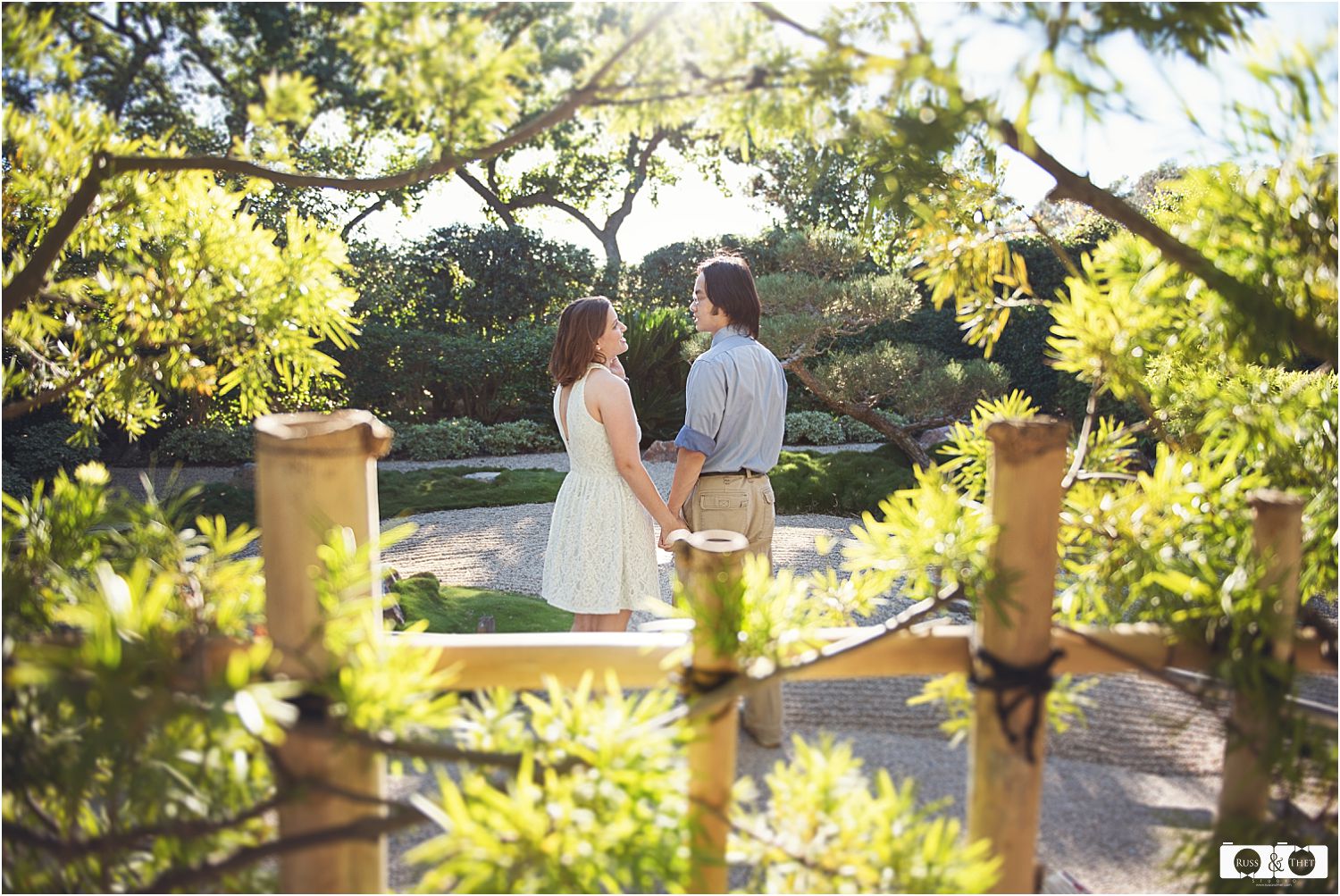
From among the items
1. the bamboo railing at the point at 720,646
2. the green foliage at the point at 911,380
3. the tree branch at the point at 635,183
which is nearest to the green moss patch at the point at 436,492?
the green foliage at the point at 911,380

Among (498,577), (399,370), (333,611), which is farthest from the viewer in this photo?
(399,370)

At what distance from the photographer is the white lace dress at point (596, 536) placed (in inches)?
122

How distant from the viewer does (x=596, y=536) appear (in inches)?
123

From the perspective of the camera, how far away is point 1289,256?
1270mm

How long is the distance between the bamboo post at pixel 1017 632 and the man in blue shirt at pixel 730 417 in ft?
5.77

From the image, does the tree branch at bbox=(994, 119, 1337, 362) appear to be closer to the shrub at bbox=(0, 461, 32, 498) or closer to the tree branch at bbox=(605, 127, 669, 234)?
the shrub at bbox=(0, 461, 32, 498)

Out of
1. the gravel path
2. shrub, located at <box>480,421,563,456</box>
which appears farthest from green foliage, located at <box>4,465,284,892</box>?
shrub, located at <box>480,421,563,456</box>

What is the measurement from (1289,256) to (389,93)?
1224 mm

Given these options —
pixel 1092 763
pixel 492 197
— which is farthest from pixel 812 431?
pixel 1092 763

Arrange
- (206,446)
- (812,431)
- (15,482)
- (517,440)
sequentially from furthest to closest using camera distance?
(812,431)
(517,440)
(206,446)
(15,482)

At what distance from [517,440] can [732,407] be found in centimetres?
761

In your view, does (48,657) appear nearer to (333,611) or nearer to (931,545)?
(333,611)

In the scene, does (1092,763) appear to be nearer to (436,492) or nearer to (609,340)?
(609,340)

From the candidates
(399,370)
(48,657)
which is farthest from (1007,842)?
(399,370)
